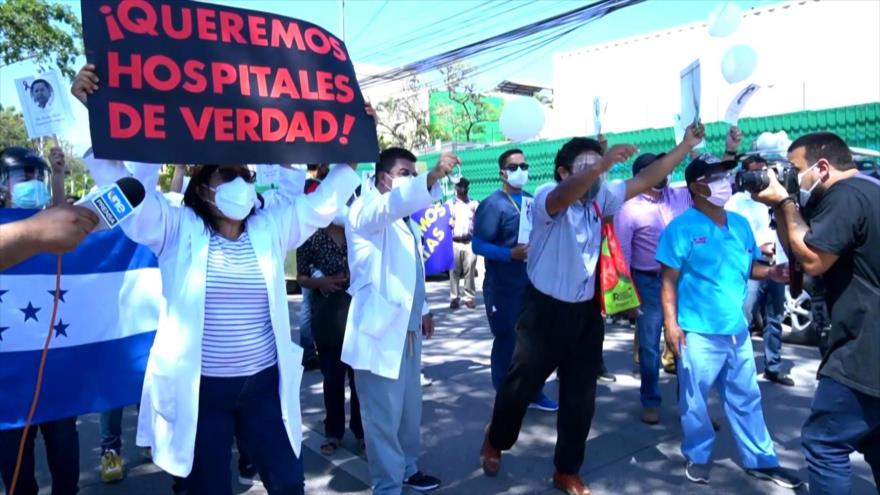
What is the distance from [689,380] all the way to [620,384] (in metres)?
1.98

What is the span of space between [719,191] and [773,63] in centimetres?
1705

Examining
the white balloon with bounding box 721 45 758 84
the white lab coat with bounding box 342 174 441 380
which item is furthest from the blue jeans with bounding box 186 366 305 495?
the white balloon with bounding box 721 45 758 84

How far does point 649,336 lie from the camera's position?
203 inches

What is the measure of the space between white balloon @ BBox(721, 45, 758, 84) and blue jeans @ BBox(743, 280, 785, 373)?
71.1 inches

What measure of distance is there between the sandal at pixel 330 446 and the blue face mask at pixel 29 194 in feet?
7.51

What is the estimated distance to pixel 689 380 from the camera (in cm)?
407

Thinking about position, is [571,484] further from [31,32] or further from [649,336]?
[31,32]

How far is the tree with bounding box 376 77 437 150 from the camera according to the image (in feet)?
101

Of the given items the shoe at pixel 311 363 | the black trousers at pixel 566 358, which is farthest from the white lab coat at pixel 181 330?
the shoe at pixel 311 363

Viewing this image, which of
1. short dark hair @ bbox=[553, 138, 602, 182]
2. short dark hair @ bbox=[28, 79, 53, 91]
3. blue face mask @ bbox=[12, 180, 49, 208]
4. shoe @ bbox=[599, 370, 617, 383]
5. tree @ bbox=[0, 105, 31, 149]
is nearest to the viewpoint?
short dark hair @ bbox=[28, 79, 53, 91]

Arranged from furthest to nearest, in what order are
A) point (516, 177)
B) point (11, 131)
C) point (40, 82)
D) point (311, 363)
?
point (11, 131), point (311, 363), point (516, 177), point (40, 82)

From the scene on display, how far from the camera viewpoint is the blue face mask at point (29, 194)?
3.70 m

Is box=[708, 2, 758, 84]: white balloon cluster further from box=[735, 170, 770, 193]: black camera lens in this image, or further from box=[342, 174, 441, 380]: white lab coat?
box=[342, 174, 441, 380]: white lab coat

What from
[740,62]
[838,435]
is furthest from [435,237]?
[838,435]
